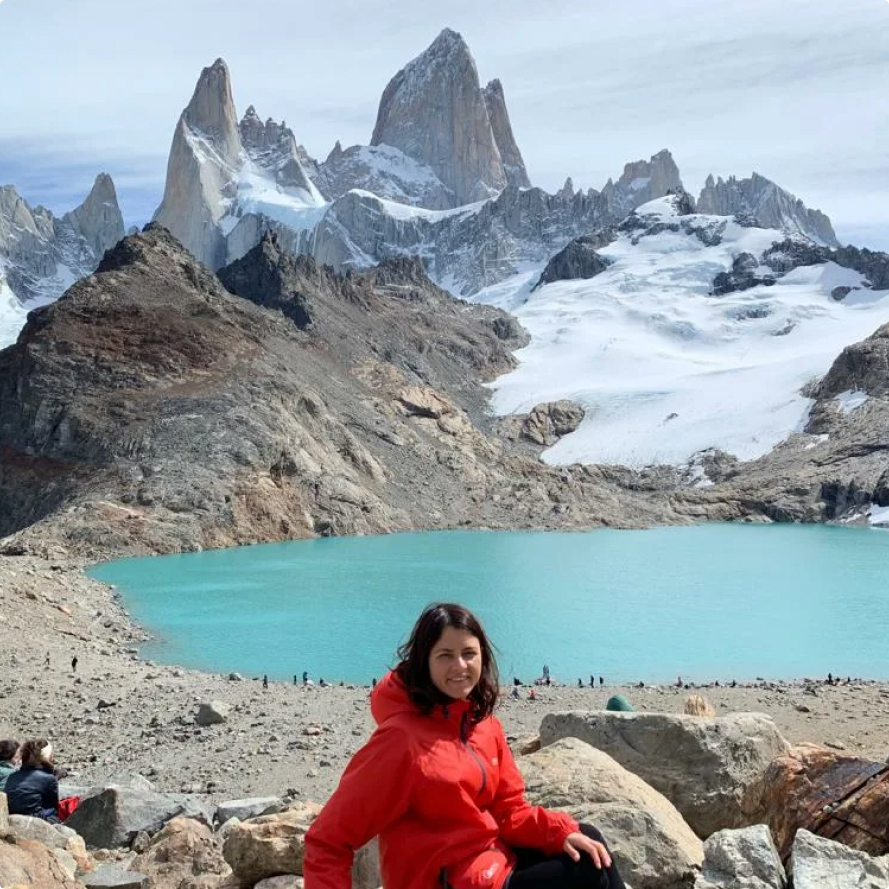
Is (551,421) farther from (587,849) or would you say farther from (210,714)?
(587,849)

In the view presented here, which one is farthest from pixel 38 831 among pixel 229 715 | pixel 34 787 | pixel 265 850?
pixel 229 715

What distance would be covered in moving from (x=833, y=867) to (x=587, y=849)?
1.89m

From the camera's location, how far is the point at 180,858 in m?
8.58

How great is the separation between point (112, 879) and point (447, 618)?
15.1 feet

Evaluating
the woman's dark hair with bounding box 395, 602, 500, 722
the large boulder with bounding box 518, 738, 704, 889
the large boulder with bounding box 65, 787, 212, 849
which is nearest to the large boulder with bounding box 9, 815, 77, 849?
the large boulder with bounding box 65, 787, 212, 849

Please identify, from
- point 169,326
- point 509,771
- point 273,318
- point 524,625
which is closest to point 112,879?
point 509,771

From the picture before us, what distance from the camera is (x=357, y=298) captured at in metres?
128

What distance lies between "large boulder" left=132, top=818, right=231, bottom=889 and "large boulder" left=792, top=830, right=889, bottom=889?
14.8 ft

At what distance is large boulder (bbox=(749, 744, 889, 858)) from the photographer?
647 cm

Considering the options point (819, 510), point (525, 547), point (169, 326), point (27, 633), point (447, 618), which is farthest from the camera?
point (819, 510)

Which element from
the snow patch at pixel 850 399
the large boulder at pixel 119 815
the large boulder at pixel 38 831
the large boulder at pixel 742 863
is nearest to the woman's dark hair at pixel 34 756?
the large boulder at pixel 119 815

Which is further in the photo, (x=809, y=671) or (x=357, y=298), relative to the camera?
(x=357, y=298)

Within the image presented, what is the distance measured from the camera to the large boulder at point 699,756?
8828mm

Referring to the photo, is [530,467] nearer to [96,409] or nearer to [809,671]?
[96,409]
